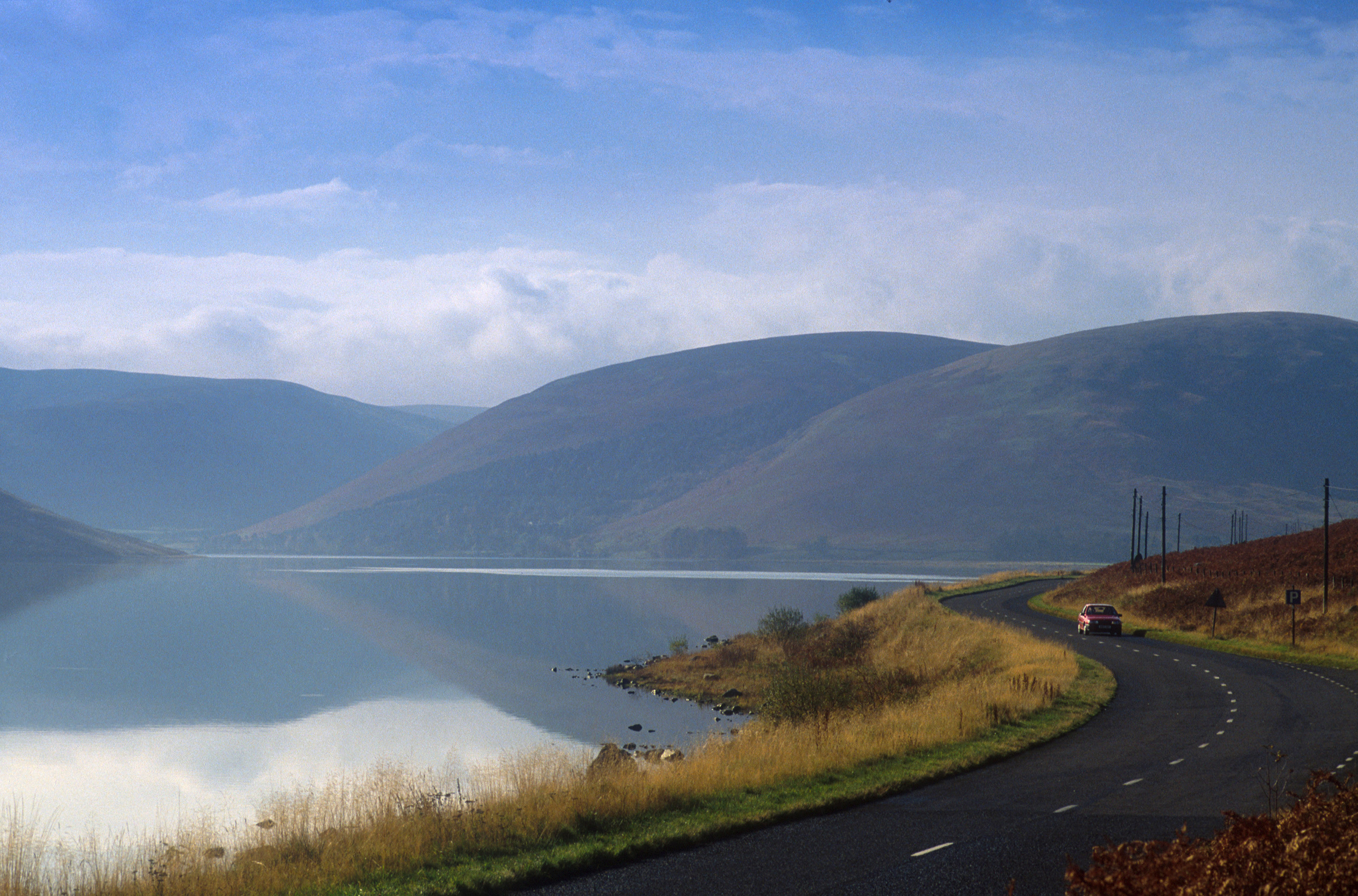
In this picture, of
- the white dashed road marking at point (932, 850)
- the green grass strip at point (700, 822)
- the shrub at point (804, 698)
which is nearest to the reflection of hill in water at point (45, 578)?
the shrub at point (804, 698)

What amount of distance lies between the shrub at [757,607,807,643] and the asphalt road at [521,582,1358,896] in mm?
36189

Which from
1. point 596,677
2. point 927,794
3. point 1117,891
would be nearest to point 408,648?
point 596,677

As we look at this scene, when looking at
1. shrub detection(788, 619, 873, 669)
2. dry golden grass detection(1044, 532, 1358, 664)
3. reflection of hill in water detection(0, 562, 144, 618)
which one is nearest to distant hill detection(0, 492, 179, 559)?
reflection of hill in water detection(0, 562, 144, 618)

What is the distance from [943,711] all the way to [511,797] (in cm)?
1011

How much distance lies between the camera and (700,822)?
13.5 metres

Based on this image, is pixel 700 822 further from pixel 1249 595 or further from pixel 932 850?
pixel 1249 595

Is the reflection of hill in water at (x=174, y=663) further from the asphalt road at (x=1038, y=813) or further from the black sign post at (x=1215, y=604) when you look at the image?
the asphalt road at (x=1038, y=813)

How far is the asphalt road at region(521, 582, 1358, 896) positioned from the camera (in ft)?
35.7

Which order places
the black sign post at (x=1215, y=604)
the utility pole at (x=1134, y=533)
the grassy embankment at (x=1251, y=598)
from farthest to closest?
1. the utility pole at (x=1134, y=533)
2. the black sign post at (x=1215, y=604)
3. the grassy embankment at (x=1251, y=598)

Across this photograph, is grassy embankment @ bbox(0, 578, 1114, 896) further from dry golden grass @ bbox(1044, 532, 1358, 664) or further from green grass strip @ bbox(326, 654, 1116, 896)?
dry golden grass @ bbox(1044, 532, 1358, 664)

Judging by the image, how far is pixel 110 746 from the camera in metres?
40.4

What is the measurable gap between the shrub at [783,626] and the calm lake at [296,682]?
7.49m

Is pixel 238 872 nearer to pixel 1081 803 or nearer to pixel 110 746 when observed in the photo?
pixel 1081 803

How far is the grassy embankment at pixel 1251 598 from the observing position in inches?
1548
